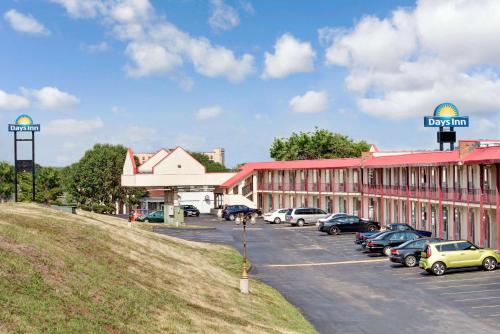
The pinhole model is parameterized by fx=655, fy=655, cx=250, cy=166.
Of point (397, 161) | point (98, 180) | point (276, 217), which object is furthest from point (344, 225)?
point (98, 180)

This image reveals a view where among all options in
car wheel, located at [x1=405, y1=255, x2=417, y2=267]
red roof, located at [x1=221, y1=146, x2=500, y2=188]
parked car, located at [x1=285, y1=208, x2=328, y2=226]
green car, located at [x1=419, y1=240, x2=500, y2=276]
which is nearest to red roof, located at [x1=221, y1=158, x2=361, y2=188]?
red roof, located at [x1=221, y1=146, x2=500, y2=188]

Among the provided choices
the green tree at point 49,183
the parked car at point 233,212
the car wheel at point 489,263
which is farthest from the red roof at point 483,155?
the green tree at point 49,183

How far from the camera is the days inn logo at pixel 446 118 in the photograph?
7238 centimetres

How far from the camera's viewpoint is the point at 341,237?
56656 millimetres

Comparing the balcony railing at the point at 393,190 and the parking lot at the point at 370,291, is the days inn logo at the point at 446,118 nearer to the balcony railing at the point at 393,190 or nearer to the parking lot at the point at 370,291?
the balcony railing at the point at 393,190

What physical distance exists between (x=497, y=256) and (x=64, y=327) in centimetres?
2818

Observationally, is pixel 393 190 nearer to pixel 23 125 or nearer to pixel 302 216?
pixel 302 216

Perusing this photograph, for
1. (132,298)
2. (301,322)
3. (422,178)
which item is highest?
(422,178)

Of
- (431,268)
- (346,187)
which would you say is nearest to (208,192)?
(346,187)

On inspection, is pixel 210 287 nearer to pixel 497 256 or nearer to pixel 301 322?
pixel 301 322

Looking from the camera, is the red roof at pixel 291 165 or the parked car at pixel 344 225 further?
the red roof at pixel 291 165

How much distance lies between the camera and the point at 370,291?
33156 millimetres

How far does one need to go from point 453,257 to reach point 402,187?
2427cm

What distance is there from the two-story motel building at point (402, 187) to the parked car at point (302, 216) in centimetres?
599
